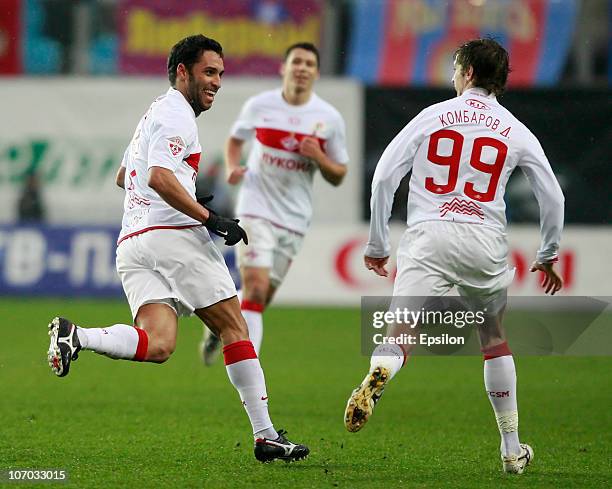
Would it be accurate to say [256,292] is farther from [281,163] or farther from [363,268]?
[363,268]

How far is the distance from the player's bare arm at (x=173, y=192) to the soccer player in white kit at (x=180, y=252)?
0.03 m

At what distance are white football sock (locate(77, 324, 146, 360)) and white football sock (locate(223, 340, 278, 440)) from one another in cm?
53

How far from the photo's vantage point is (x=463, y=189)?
5.86 m

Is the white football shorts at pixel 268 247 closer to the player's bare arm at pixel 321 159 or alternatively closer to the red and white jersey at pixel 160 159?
the player's bare arm at pixel 321 159

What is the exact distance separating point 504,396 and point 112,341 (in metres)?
1.99

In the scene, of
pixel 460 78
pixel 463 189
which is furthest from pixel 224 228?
pixel 460 78

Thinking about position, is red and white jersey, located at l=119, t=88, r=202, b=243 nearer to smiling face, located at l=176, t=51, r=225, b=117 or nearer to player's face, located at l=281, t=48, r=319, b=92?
smiling face, located at l=176, t=51, r=225, b=117

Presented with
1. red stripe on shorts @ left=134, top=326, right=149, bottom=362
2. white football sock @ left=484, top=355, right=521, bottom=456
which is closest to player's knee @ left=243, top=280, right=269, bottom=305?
white football sock @ left=484, top=355, right=521, bottom=456

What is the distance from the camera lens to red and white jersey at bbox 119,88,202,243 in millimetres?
5781

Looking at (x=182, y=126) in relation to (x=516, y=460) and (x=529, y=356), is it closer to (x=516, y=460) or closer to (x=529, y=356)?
(x=516, y=460)

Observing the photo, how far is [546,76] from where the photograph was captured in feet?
58.4

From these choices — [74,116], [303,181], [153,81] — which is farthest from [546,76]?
[303,181]

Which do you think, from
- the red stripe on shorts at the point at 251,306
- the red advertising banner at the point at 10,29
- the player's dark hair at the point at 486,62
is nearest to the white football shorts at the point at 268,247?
the red stripe on shorts at the point at 251,306

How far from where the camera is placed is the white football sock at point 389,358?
567 centimetres
